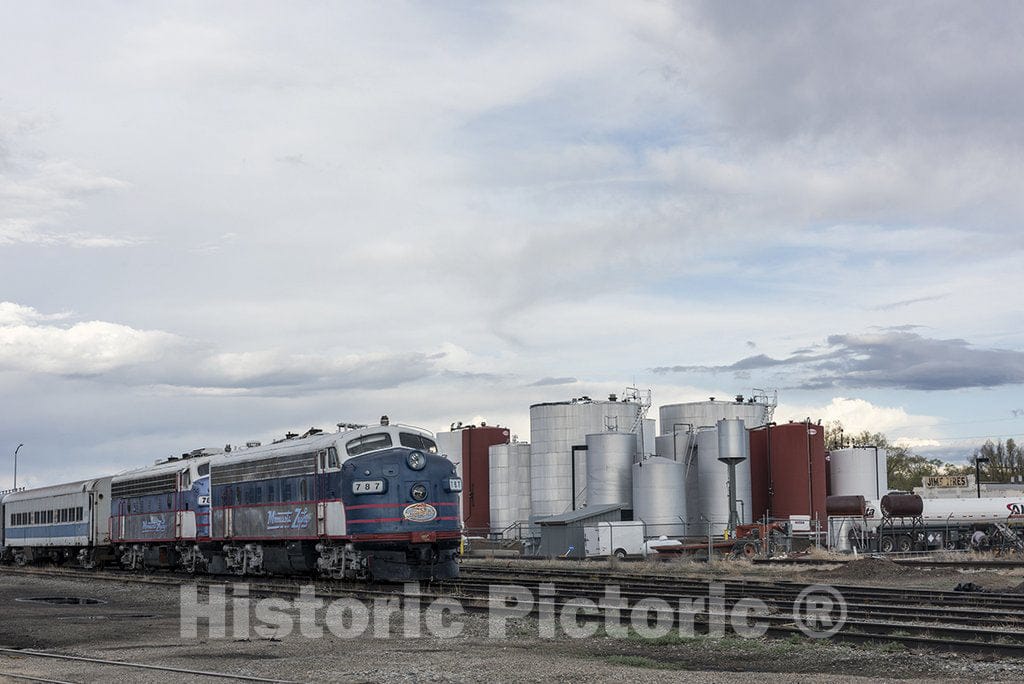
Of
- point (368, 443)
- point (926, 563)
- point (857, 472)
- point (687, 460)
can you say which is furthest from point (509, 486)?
point (368, 443)

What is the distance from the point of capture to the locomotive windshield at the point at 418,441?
1254 inches

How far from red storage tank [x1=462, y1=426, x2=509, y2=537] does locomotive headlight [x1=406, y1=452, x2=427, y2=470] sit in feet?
168

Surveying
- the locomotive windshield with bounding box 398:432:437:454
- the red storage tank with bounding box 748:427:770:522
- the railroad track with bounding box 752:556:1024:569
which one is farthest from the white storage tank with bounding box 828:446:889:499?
the locomotive windshield with bounding box 398:432:437:454

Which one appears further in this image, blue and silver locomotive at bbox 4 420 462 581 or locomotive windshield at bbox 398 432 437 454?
locomotive windshield at bbox 398 432 437 454

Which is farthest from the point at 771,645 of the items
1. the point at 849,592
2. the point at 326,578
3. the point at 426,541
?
the point at 326,578

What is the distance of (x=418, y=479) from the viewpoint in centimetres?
3088

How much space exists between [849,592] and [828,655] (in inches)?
442

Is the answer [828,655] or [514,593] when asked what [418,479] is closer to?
[514,593]

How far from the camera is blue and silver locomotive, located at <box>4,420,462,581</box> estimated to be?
30188mm

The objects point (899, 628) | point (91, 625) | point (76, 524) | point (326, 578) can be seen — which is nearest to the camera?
point (899, 628)

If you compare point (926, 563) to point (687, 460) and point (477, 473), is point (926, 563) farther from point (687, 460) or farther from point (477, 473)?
point (477, 473)

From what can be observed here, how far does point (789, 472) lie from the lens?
6906cm

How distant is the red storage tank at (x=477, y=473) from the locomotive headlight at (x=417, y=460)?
51244mm

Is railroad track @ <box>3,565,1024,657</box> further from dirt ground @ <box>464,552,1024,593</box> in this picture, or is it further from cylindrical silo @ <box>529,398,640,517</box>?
cylindrical silo @ <box>529,398,640,517</box>
